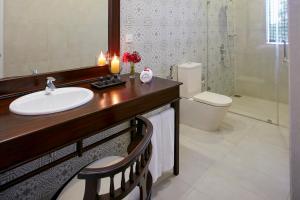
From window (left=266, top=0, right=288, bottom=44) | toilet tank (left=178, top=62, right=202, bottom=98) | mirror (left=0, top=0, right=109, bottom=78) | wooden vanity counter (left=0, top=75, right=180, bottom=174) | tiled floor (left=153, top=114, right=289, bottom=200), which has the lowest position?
tiled floor (left=153, top=114, right=289, bottom=200)

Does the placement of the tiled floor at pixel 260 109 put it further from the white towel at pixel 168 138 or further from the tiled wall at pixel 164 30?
the white towel at pixel 168 138

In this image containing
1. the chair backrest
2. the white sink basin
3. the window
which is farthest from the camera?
the window

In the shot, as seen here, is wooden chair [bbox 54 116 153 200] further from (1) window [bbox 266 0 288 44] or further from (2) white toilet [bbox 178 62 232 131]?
(1) window [bbox 266 0 288 44]

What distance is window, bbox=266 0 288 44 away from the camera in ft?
10.1

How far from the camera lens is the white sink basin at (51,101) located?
1134 millimetres

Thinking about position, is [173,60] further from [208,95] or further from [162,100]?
[162,100]

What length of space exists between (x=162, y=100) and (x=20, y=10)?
42.4 inches

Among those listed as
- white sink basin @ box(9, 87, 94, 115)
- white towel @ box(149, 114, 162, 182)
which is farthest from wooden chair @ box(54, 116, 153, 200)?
white towel @ box(149, 114, 162, 182)

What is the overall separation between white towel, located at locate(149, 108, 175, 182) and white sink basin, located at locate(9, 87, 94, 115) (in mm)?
580

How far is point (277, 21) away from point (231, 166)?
7.67 ft

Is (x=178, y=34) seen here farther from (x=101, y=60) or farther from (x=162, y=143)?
(x=162, y=143)

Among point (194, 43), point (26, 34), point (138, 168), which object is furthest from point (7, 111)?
point (194, 43)

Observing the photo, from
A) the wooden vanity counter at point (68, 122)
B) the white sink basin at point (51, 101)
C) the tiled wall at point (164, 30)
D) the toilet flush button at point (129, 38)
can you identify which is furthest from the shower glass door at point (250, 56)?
the white sink basin at point (51, 101)

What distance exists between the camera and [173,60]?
8.96 ft
